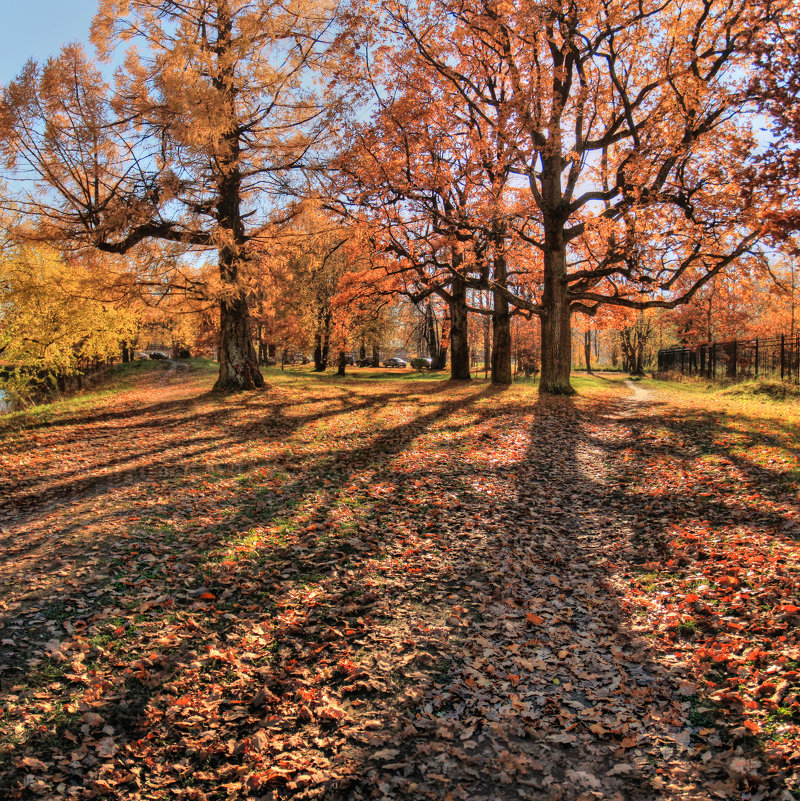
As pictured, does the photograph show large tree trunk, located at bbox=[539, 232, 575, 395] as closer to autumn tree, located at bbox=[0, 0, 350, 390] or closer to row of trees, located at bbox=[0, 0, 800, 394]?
row of trees, located at bbox=[0, 0, 800, 394]

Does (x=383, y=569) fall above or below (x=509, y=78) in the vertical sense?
below

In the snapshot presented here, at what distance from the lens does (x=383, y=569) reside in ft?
18.5

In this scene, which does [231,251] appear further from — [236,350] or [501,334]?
[501,334]

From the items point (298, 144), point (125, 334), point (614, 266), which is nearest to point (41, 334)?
point (125, 334)

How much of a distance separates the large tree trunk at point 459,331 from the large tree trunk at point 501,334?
1.70m

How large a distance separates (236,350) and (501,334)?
1150 cm

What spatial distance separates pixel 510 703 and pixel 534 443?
26.0 feet

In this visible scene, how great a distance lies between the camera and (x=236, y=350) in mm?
17109

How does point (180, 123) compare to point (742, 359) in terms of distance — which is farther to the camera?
point (742, 359)

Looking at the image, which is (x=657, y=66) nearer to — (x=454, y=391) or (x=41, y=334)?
(x=454, y=391)

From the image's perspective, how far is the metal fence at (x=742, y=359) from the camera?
22.6 meters

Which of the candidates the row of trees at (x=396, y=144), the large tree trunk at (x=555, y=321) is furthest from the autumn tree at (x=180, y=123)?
the large tree trunk at (x=555, y=321)

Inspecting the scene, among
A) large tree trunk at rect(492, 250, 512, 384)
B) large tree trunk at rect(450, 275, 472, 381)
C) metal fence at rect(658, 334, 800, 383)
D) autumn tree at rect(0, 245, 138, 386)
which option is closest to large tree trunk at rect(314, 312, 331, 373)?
large tree trunk at rect(450, 275, 472, 381)

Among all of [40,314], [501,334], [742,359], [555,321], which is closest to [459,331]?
[501,334]
